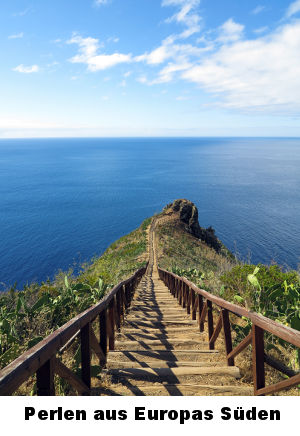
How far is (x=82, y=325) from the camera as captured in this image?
2.74 meters

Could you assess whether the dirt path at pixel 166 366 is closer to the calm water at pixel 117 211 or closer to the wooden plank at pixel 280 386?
the wooden plank at pixel 280 386

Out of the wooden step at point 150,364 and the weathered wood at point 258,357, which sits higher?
the weathered wood at point 258,357

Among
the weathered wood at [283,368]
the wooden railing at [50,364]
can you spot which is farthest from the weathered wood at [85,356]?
the weathered wood at [283,368]

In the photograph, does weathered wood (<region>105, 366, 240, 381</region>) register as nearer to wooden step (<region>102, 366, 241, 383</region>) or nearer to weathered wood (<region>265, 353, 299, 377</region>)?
wooden step (<region>102, 366, 241, 383</region>)

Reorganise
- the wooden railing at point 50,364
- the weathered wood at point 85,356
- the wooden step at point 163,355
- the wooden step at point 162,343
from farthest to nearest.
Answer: the wooden step at point 162,343 < the wooden step at point 163,355 < the weathered wood at point 85,356 < the wooden railing at point 50,364

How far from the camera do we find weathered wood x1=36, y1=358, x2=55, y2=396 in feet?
6.42

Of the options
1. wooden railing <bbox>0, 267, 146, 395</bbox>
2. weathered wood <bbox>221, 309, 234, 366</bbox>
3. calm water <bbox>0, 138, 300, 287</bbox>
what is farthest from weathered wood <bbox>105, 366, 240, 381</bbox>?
calm water <bbox>0, 138, 300, 287</bbox>

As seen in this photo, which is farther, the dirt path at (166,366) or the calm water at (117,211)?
the calm water at (117,211)

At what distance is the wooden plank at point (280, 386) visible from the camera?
6.95 ft

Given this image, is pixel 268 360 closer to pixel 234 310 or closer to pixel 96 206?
pixel 234 310

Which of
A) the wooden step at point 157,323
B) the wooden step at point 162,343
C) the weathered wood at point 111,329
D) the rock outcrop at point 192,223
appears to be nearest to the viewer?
the weathered wood at point 111,329

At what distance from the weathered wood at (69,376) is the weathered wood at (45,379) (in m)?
0.18

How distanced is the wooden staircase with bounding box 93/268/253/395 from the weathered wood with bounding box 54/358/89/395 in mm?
238
